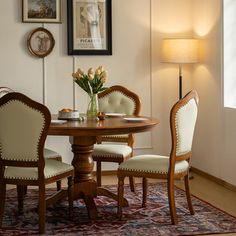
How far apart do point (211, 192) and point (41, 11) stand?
8.15 feet

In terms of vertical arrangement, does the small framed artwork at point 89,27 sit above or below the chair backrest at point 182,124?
above

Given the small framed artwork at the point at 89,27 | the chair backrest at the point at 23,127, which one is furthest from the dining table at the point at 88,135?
the small framed artwork at the point at 89,27

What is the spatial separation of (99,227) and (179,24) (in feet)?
9.41

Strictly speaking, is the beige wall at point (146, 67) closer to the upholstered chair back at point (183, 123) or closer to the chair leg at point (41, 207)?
the upholstered chair back at point (183, 123)

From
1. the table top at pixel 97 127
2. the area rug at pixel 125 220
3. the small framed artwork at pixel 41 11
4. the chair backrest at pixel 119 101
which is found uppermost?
the small framed artwork at pixel 41 11

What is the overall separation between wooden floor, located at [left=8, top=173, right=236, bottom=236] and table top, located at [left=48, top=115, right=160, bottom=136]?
0.99 m

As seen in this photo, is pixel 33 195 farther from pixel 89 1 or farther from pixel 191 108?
pixel 89 1

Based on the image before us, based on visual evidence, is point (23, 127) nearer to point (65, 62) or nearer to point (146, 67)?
point (65, 62)

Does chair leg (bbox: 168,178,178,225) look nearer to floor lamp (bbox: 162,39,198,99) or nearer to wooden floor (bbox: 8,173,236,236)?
wooden floor (bbox: 8,173,236,236)

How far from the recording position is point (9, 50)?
538 cm

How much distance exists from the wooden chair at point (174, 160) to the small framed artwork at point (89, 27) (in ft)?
6.14

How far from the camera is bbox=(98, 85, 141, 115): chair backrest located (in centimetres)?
495

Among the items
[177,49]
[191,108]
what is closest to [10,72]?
[177,49]

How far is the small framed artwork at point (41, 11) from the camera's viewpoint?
5.35 meters
